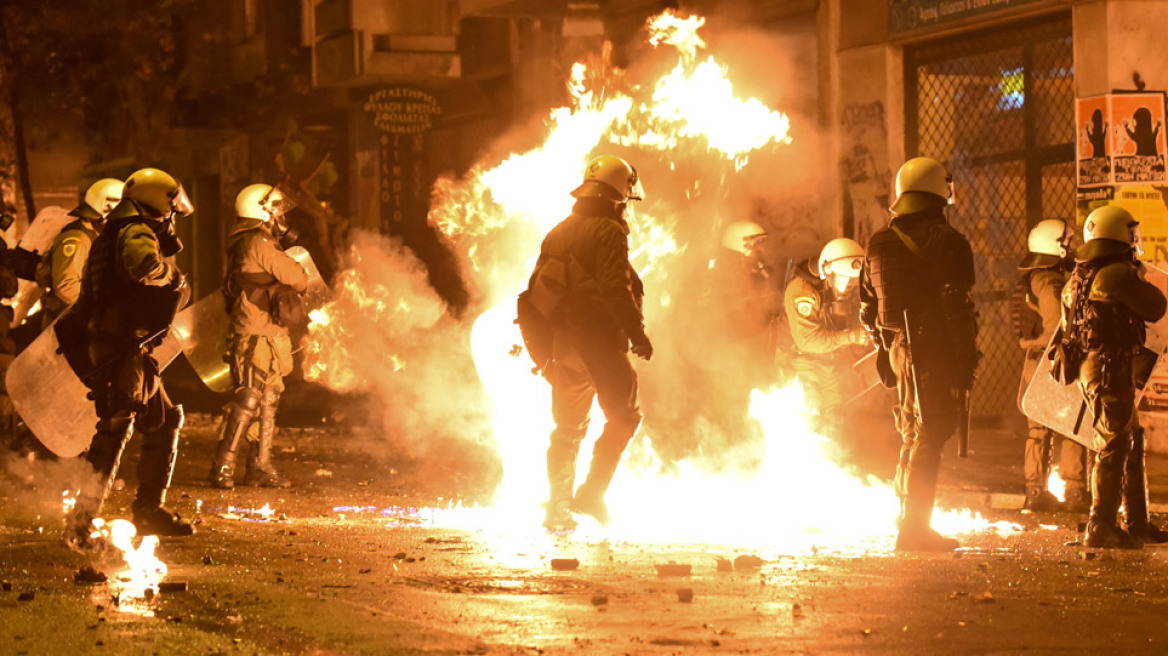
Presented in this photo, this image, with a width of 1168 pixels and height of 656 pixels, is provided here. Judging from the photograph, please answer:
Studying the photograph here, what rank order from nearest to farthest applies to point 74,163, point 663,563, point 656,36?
point 663,563
point 656,36
point 74,163

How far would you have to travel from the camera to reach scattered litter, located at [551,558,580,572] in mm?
7285

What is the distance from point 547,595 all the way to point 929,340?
2.48 meters

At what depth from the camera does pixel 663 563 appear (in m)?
7.53

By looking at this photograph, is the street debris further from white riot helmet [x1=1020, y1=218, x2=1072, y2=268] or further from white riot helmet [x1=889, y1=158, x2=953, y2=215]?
white riot helmet [x1=1020, y1=218, x2=1072, y2=268]

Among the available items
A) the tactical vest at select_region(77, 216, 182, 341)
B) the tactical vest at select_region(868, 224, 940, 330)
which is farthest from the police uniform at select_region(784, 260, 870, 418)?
the tactical vest at select_region(77, 216, 182, 341)

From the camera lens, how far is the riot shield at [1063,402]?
8851 mm

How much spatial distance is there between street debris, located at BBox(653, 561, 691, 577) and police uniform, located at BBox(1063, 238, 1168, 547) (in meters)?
2.25

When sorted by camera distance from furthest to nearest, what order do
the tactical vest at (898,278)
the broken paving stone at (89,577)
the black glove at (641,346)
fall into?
1. the black glove at (641,346)
2. the tactical vest at (898,278)
3. the broken paving stone at (89,577)

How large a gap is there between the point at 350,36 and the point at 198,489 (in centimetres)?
1403

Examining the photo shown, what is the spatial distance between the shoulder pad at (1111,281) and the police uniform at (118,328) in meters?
4.37

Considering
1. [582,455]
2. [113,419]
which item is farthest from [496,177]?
[113,419]

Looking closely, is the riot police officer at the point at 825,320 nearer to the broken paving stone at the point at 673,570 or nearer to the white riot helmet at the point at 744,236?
the white riot helmet at the point at 744,236

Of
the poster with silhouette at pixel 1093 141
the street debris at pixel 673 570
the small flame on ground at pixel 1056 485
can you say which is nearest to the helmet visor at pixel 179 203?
the street debris at pixel 673 570

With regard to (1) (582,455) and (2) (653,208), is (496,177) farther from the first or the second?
(2) (653,208)
